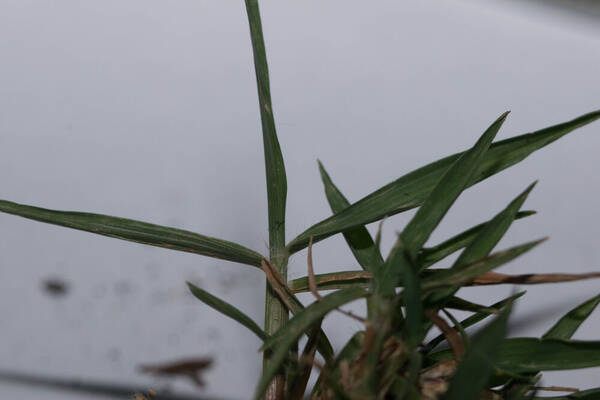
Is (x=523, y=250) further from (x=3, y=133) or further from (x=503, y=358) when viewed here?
(x=3, y=133)

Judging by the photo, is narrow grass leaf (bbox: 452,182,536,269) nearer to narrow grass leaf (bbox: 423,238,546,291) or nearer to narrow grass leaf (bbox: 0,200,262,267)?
narrow grass leaf (bbox: 423,238,546,291)

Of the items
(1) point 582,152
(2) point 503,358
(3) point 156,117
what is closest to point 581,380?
(1) point 582,152

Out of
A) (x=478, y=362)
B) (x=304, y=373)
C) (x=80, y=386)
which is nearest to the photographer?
(x=478, y=362)

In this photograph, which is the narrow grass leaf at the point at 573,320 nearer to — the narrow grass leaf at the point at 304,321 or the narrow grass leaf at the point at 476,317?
the narrow grass leaf at the point at 476,317

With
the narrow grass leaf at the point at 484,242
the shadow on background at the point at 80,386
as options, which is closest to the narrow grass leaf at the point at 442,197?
the narrow grass leaf at the point at 484,242

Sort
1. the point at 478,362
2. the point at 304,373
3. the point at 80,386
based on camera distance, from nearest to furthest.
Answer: the point at 478,362, the point at 304,373, the point at 80,386

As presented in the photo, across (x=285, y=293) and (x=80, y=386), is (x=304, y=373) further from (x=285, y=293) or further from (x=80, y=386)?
(x=80, y=386)

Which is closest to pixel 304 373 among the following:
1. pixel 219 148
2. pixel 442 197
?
pixel 442 197
